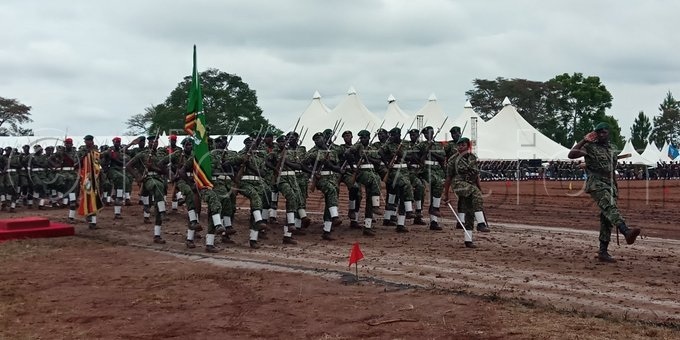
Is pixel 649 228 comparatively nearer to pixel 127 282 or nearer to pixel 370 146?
pixel 370 146

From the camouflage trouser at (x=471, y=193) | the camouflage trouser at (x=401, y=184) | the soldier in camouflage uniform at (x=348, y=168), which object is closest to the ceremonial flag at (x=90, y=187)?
the soldier in camouflage uniform at (x=348, y=168)

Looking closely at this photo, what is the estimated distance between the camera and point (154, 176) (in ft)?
50.4

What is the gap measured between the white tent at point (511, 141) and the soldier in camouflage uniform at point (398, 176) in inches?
1227

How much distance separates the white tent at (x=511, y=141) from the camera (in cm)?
4650

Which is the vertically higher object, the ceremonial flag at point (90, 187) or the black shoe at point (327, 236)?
the ceremonial flag at point (90, 187)

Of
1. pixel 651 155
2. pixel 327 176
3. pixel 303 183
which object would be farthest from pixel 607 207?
pixel 651 155

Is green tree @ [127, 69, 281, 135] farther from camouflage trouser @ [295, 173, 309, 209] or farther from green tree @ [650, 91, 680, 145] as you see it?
green tree @ [650, 91, 680, 145]

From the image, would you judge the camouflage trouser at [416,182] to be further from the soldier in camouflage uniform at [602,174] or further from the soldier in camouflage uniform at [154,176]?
the soldier in camouflage uniform at [154,176]

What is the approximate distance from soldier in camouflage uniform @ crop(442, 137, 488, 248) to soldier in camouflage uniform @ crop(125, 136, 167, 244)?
6141mm

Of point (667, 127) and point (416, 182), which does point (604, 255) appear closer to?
point (416, 182)

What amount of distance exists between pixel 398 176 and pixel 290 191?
264 cm

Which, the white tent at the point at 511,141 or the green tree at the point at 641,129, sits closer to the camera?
the white tent at the point at 511,141

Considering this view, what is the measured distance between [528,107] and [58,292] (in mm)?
74222

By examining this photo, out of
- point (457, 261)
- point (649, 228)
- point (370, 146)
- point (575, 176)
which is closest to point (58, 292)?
point (457, 261)
